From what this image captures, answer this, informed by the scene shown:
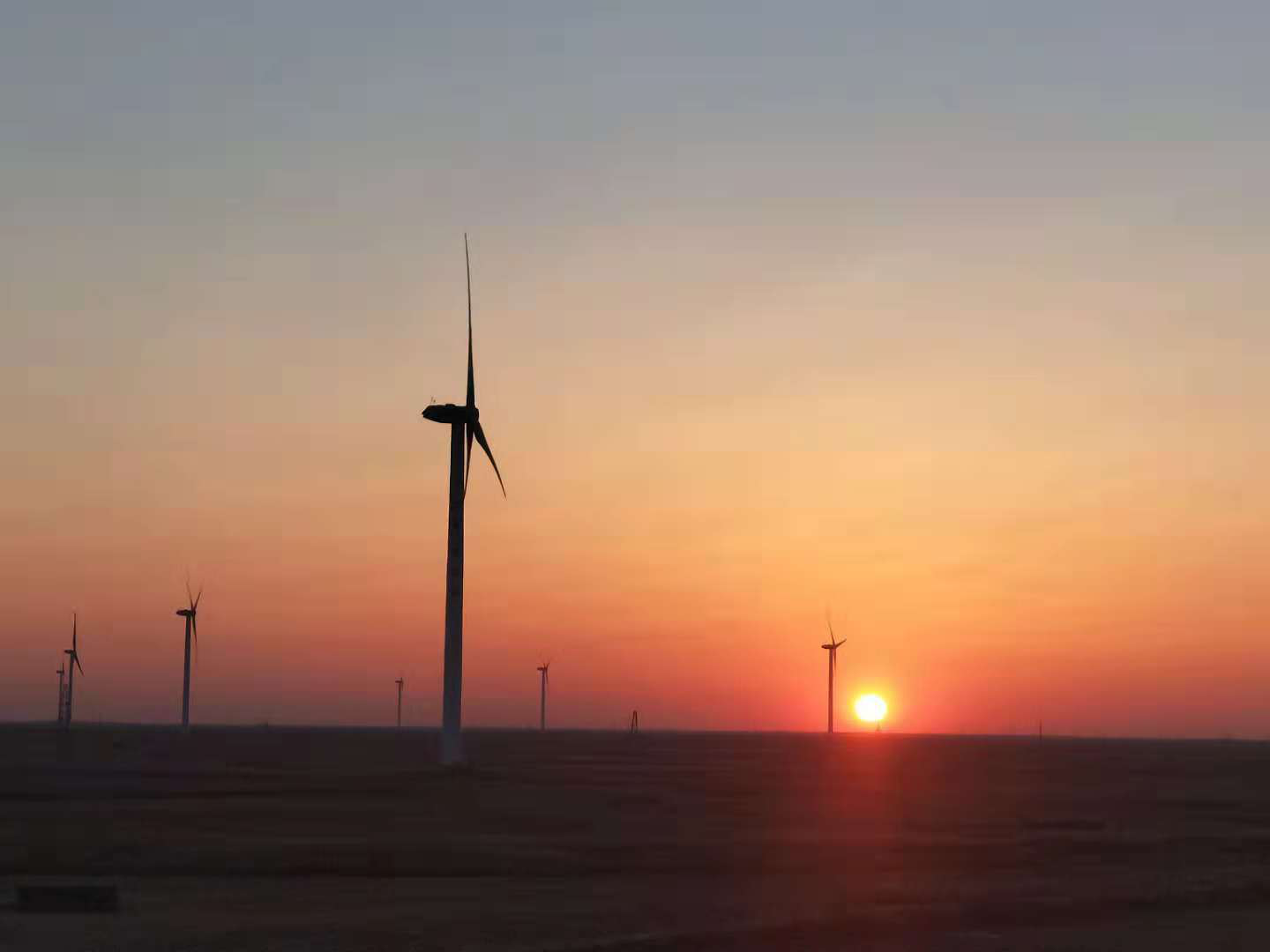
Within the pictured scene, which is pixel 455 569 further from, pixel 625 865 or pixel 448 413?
pixel 625 865

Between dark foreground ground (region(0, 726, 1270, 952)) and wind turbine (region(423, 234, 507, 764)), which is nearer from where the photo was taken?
dark foreground ground (region(0, 726, 1270, 952))

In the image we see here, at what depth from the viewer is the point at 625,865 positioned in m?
40.5

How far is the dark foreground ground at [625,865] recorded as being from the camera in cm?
2758

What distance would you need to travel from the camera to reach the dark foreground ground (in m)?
27.6

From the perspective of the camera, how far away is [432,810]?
59688mm

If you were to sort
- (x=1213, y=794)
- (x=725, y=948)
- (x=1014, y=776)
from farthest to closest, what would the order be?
(x=1014, y=776), (x=1213, y=794), (x=725, y=948)

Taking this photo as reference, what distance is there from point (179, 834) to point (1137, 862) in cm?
2668

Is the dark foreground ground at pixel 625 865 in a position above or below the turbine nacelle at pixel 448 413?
below

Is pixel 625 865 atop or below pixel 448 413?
below

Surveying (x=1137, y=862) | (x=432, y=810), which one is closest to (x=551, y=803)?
(x=432, y=810)

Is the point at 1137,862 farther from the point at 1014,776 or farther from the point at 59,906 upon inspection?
the point at 1014,776

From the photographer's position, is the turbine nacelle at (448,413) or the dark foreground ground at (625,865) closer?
the dark foreground ground at (625,865)

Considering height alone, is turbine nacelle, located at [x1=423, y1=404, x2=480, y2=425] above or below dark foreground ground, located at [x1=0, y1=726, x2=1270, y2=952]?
above

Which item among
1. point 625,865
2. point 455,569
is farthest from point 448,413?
point 625,865
